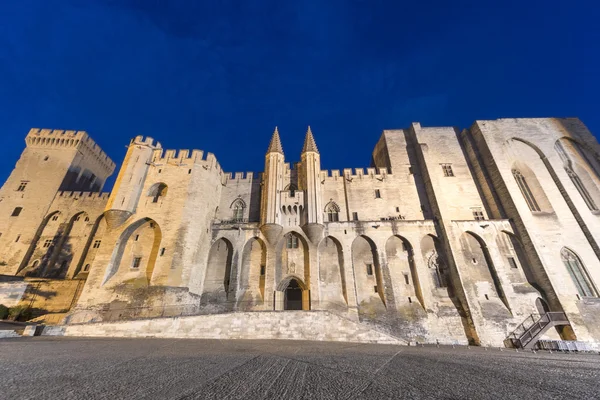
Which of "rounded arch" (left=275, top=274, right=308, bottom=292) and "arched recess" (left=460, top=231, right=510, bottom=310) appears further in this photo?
"rounded arch" (left=275, top=274, right=308, bottom=292)

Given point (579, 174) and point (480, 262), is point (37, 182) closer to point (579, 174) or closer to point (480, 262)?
point (480, 262)

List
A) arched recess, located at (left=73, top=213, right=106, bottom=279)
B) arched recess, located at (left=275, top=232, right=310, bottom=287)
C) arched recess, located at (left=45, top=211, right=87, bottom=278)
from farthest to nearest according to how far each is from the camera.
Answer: arched recess, located at (left=45, top=211, right=87, bottom=278) → arched recess, located at (left=73, top=213, right=106, bottom=279) → arched recess, located at (left=275, top=232, right=310, bottom=287)

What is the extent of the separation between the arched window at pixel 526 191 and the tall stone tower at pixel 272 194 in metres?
21.8

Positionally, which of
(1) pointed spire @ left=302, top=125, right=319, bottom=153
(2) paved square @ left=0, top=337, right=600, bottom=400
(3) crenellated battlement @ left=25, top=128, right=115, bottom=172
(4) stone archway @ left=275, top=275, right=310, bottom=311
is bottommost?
(2) paved square @ left=0, top=337, right=600, bottom=400

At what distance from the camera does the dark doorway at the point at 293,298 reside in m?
20.3

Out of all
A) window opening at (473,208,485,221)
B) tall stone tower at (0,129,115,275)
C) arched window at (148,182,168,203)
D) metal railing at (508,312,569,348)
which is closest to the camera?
metal railing at (508,312,569,348)

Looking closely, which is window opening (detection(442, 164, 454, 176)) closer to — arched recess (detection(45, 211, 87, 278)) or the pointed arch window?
the pointed arch window

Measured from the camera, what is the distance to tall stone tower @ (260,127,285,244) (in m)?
19.0

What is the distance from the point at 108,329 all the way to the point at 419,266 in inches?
787

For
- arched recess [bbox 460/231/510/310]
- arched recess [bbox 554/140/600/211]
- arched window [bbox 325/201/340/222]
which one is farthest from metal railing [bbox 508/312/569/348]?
arched window [bbox 325/201/340/222]

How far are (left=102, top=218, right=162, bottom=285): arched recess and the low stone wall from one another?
4.05 metres

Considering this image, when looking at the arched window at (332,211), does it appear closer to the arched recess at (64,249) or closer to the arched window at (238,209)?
the arched window at (238,209)

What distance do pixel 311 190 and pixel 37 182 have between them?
1181 inches

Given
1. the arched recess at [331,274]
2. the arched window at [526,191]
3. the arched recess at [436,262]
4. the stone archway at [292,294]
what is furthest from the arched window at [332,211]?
the arched window at [526,191]
